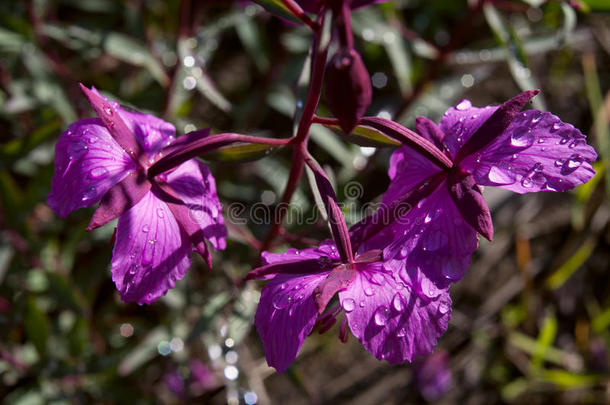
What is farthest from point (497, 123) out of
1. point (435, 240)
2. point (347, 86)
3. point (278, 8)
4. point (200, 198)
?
point (200, 198)

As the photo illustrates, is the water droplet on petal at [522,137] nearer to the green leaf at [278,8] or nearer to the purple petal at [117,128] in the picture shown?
the green leaf at [278,8]

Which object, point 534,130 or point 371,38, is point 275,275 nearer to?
point 534,130

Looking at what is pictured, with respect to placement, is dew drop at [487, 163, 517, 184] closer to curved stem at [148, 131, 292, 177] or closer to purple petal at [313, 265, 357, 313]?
purple petal at [313, 265, 357, 313]

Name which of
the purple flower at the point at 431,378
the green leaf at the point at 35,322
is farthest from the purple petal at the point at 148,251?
the purple flower at the point at 431,378

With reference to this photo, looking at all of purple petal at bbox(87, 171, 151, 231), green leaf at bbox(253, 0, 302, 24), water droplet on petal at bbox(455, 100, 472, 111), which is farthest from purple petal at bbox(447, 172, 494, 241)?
purple petal at bbox(87, 171, 151, 231)

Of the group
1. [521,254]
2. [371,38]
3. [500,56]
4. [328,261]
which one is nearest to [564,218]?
[521,254]

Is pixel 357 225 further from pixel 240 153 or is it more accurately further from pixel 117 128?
pixel 117 128
